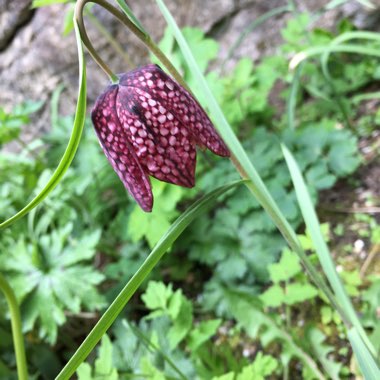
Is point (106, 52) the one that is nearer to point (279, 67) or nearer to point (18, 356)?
point (279, 67)

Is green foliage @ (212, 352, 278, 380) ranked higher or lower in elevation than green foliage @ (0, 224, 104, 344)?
lower

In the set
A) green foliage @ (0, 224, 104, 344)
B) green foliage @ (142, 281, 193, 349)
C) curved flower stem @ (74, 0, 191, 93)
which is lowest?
green foliage @ (142, 281, 193, 349)

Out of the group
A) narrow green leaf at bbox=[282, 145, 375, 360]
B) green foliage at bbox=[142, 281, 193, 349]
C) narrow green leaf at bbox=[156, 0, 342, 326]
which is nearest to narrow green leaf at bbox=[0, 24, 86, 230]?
narrow green leaf at bbox=[156, 0, 342, 326]

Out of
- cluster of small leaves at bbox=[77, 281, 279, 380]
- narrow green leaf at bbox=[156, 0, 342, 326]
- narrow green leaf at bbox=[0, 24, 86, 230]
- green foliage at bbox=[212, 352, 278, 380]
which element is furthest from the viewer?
cluster of small leaves at bbox=[77, 281, 279, 380]

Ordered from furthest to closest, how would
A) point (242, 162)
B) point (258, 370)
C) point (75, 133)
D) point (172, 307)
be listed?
point (172, 307) < point (258, 370) < point (242, 162) < point (75, 133)

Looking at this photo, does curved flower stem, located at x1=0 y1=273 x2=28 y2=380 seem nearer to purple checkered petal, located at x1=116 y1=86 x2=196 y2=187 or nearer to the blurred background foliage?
the blurred background foliage

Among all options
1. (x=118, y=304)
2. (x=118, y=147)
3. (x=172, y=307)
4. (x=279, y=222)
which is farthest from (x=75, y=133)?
(x=172, y=307)

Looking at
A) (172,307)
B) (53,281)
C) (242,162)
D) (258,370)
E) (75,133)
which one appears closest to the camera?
(75,133)

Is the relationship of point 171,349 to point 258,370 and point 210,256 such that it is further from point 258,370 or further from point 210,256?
point 210,256

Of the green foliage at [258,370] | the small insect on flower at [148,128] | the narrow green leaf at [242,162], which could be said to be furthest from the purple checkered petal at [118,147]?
the green foliage at [258,370]
